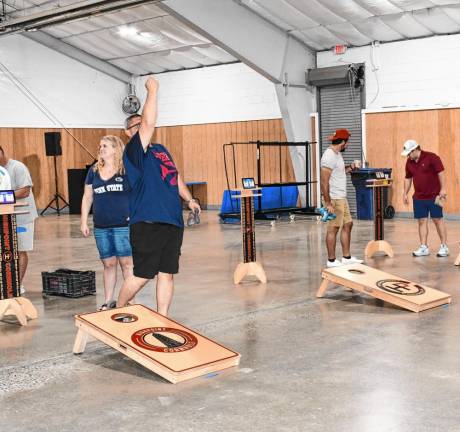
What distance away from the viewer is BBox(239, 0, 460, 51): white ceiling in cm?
1305

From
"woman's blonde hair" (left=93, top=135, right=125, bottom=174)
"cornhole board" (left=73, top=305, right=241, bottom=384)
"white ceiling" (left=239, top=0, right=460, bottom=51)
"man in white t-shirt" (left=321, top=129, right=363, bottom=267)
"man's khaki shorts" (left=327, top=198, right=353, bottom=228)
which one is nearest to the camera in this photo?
"cornhole board" (left=73, top=305, right=241, bottom=384)

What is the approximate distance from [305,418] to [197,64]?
1579cm

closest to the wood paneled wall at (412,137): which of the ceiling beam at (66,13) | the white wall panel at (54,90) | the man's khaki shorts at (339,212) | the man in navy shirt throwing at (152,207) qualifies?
the ceiling beam at (66,13)

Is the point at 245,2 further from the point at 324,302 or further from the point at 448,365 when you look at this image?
the point at 448,365

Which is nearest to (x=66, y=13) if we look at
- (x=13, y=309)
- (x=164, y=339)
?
(x=13, y=309)

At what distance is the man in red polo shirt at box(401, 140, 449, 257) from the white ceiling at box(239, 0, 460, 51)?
4.95m

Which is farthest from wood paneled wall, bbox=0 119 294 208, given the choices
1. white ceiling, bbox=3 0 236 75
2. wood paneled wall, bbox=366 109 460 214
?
wood paneled wall, bbox=366 109 460 214

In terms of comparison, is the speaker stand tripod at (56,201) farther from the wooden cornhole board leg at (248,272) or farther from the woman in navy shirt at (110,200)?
the woman in navy shirt at (110,200)

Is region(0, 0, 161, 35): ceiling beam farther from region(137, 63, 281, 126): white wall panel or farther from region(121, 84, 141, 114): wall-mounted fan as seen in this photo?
region(121, 84, 141, 114): wall-mounted fan

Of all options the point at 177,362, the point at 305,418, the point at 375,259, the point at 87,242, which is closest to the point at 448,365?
the point at 305,418

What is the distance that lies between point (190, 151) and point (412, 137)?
6.65 m

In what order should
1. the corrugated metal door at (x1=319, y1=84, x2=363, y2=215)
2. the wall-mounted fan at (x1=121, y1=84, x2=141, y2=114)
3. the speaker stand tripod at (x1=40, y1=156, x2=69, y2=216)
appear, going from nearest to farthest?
the corrugated metal door at (x1=319, y1=84, x2=363, y2=215), the speaker stand tripod at (x1=40, y1=156, x2=69, y2=216), the wall-mounted fan at (x1=121, y1=84, x2=141, y2=114)

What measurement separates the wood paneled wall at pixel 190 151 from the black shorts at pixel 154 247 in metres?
12.4

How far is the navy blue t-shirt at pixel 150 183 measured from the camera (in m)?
4.65
